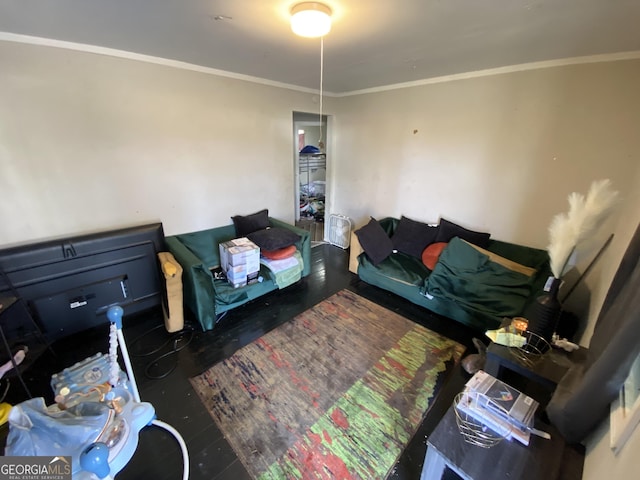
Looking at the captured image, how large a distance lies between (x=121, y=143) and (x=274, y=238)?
1542 mm

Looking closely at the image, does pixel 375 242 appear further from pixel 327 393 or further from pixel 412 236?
pixel 327 393

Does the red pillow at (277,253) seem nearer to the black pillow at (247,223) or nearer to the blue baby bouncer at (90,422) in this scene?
the black pillow at (247,223)

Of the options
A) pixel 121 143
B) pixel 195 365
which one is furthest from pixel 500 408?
pixel 121 143

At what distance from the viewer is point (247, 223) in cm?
303

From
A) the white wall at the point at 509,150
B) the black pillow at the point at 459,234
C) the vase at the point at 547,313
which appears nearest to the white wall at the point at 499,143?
the white wall at the point at 509,150

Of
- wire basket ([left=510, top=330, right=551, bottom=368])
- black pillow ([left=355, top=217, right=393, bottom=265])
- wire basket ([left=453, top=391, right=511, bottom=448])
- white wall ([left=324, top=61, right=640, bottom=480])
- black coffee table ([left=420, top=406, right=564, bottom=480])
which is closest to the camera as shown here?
black coffee table ([left=420, top=406, right=564, bottom=480])

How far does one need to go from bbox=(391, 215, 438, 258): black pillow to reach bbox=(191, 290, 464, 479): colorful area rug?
0.89m

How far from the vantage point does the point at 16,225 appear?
1.86 meters

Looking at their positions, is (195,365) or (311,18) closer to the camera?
(311,18)

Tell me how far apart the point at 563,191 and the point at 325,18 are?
2427 millimetres

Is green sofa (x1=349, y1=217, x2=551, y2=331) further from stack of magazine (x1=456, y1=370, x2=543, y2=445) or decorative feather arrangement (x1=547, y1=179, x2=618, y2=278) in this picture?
stack of magazine (x1=456, y1=370, x2=543, y2=445)

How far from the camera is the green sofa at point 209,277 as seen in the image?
7.04ft

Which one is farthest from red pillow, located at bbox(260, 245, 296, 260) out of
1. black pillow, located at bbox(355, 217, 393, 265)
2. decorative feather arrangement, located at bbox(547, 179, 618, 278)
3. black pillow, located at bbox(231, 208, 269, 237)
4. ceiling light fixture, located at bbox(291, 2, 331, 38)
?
decorative feather arrangement, located at bbox(547, 179, 618, 278)

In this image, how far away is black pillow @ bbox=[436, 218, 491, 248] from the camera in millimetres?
2652
